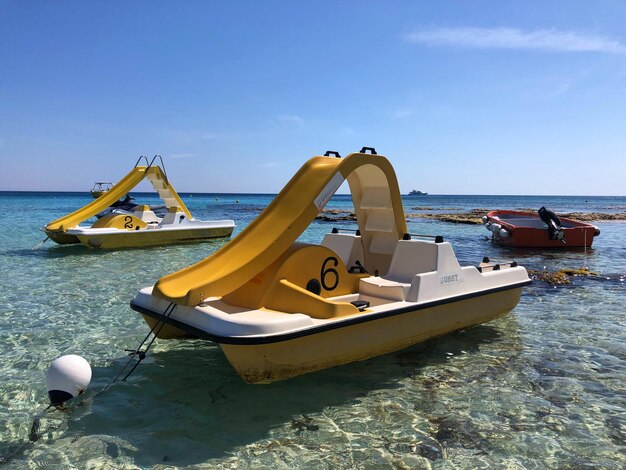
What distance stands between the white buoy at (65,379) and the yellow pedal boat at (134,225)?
1196 centimetres

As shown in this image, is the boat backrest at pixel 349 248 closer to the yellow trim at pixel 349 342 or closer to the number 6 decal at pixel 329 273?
the number 6 decal at pixel 329 273

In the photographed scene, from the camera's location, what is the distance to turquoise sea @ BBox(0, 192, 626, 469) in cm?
383

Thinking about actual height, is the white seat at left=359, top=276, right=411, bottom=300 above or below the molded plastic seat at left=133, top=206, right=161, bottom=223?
below

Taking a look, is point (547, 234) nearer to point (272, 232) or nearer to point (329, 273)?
point (329, 273)

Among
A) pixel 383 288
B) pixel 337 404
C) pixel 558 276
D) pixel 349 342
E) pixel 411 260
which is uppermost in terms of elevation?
pixel 411 260

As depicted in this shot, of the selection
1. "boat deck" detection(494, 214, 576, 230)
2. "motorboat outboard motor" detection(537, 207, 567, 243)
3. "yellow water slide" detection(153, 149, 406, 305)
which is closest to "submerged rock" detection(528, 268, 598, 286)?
"motorboat outboard motor" detection(537, 207, 567, 243)

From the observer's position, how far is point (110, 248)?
1616 cm

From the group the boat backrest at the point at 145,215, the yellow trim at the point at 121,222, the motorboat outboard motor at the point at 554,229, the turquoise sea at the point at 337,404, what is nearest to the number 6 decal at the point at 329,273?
the turquoise sea at the point at 337,404

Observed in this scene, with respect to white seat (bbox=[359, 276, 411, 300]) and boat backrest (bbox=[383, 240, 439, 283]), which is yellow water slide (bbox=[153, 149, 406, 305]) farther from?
white seat (bbox=[359, 276, 411, 300])

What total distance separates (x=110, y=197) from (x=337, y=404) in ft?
42.9

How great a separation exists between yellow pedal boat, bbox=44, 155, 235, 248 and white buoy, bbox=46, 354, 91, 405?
39.2 ft

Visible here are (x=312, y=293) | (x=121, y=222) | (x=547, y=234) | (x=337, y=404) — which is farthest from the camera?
(x=547, y=234)

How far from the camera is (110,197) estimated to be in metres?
15.5

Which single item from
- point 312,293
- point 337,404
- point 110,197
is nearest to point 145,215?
point 110,197
